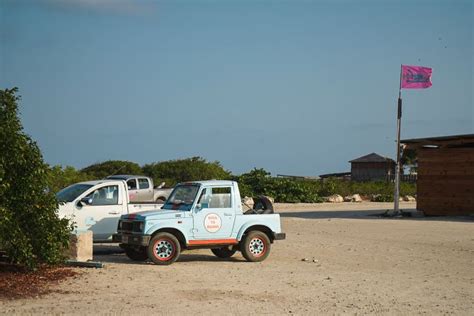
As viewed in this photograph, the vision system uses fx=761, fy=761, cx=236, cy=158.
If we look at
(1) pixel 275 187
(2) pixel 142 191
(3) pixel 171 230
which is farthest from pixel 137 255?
(1) pixel 275 187

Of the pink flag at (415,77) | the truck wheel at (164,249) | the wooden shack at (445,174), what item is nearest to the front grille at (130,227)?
the truck wheel at (164,249)

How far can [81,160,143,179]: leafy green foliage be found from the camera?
45.6 meters

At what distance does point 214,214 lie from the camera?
1599 centimetres

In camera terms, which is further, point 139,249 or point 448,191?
point 448,191

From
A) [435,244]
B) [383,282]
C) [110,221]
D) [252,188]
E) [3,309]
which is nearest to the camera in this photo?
[3,309]

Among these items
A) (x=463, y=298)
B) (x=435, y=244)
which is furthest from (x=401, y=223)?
(x=463, y=298)

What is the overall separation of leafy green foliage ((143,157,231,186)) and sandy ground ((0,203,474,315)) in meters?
24.4

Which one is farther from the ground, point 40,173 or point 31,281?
point 40,173

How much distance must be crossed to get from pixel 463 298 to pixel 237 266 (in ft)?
16.6

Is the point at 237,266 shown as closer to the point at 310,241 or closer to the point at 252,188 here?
the point at 310,241

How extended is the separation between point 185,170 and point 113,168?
4395mm

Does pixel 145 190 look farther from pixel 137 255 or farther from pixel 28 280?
pixel 28 280

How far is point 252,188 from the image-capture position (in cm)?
4400

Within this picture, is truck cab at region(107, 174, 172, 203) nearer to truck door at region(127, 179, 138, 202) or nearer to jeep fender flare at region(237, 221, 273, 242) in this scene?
truck door at region(127, 179, 138, 202)
